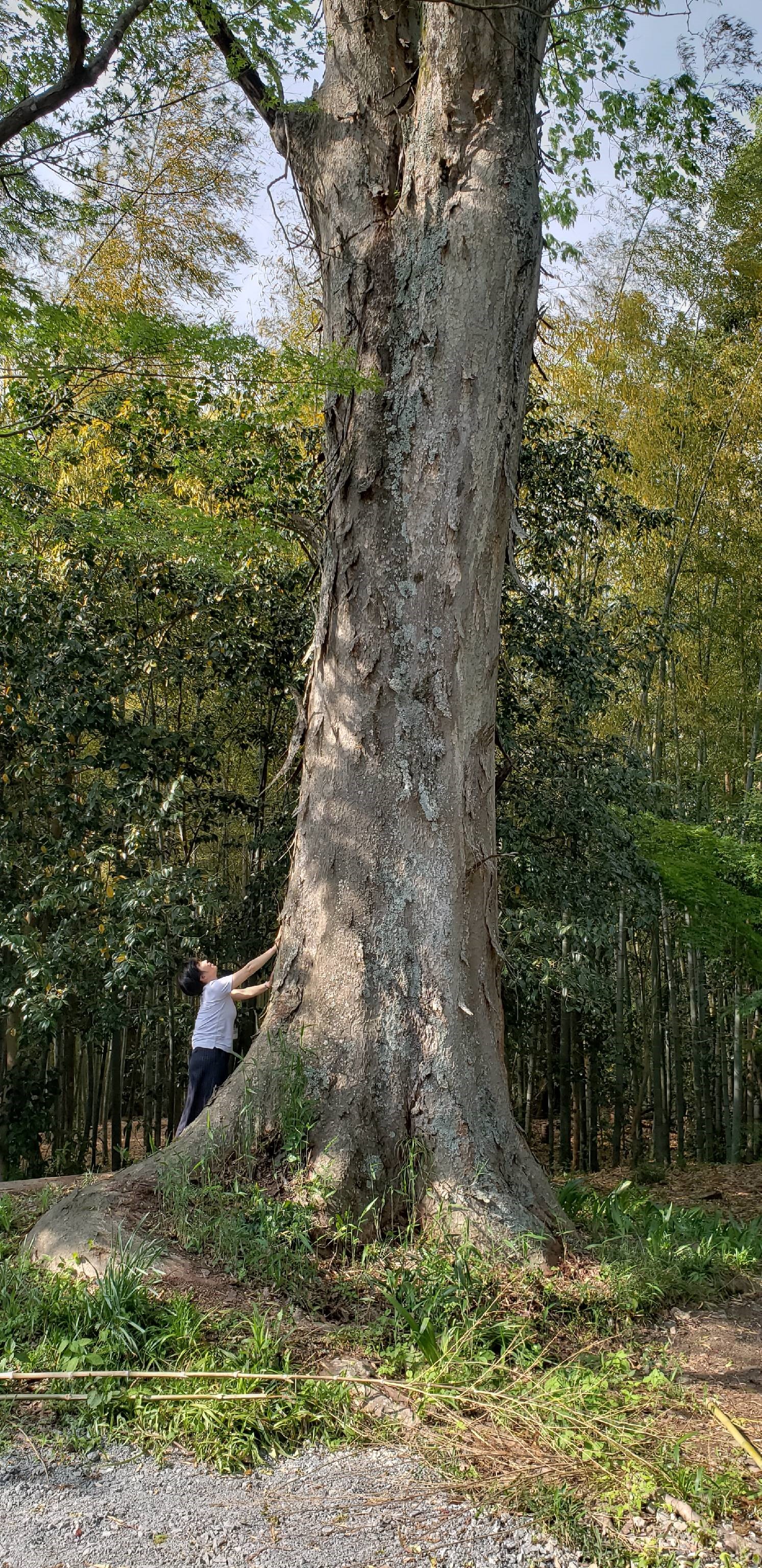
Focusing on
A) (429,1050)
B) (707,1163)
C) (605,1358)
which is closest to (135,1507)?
(605,1358)

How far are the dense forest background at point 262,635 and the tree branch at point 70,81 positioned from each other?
1.75ft

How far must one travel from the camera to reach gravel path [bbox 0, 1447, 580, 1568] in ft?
7.09

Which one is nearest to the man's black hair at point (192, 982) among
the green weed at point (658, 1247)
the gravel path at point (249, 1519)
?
the green weed at point (658, 1247)

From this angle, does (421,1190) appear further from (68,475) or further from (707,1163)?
(707,1163)

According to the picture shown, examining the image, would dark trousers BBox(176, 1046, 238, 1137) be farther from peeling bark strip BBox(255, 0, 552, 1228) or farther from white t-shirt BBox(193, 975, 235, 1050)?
peeling bark strip BBox(255, 0, 552, 1228)

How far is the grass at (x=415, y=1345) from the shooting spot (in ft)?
8.17

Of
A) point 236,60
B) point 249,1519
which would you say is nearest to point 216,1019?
point 249,1519

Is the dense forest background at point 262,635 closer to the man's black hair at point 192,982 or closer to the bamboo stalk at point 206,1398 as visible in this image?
the man's black hair at point 192,982

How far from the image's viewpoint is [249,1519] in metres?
2.28

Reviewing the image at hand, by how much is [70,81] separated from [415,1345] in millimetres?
4585

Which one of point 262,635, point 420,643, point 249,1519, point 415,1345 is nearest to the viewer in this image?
point 249,1519

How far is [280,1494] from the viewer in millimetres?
2371

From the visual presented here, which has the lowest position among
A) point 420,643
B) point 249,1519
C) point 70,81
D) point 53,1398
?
point 249,1519

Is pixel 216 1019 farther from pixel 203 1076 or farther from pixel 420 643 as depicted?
pixel 420 643
